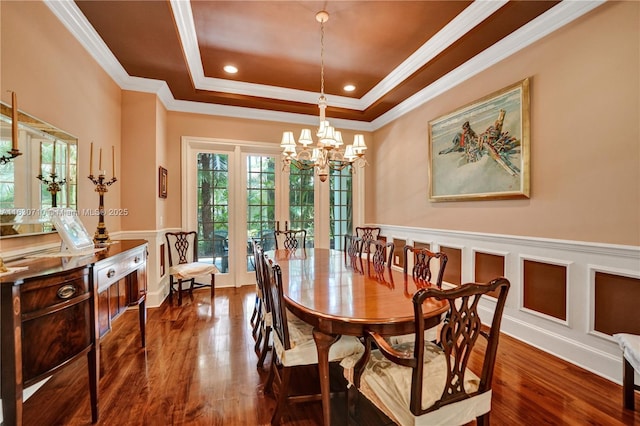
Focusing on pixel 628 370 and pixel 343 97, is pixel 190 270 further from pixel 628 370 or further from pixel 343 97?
pixel 628 370

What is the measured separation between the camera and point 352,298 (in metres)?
1.67

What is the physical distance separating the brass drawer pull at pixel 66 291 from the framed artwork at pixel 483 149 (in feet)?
11.2

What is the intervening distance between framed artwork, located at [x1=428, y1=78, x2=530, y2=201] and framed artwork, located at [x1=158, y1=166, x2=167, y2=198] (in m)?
3.54

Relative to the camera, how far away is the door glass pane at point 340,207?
5.19m

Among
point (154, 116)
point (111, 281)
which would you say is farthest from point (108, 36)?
point (111, 281)

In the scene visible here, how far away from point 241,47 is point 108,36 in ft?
3.97

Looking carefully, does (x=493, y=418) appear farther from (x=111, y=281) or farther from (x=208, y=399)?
(x=111, y=281)

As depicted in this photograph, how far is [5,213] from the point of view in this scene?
1702 millimetres

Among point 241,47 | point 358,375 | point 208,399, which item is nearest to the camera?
point 358,375

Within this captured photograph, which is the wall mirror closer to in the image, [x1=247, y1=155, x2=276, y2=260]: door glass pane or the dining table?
the dining table

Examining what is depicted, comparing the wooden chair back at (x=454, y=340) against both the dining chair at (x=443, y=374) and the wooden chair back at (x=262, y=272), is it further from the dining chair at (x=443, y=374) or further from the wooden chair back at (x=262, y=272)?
the wooden chair back at (x=262, y=272)

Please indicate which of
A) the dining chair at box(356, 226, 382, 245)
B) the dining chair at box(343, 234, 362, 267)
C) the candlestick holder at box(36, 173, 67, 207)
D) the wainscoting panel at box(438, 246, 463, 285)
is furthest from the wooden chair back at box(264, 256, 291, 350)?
the dining chair at box(356, 226, 382, 245)

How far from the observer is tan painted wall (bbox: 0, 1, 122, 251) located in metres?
1.79

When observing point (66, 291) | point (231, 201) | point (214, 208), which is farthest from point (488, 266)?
point (214, 208)
